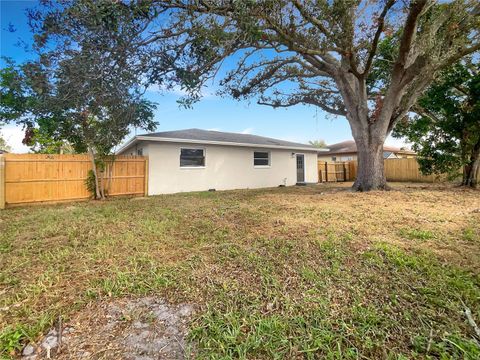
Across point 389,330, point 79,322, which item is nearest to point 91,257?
point 79,322

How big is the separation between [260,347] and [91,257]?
2641 millimetres

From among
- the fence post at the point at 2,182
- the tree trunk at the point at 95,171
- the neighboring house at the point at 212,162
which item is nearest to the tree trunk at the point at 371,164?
the neighboring house at the point at 212,162

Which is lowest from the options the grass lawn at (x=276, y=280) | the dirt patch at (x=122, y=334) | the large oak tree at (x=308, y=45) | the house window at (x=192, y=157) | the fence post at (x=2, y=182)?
the dirt patch at (x=122, y=334)

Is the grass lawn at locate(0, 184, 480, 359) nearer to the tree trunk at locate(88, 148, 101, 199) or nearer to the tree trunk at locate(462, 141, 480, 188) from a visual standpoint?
the tree trunk at locate(88, 148, 101, 199)

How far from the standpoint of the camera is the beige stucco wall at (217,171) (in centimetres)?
1096

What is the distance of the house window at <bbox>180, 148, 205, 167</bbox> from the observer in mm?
11719

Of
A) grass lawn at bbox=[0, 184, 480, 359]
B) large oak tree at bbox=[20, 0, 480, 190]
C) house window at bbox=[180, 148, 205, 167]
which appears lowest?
grass lawn at bbox=[0, 184, 480, 359]

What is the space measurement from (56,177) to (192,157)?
17.9 ft

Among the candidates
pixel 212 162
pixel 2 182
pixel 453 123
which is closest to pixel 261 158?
pixel 212 162

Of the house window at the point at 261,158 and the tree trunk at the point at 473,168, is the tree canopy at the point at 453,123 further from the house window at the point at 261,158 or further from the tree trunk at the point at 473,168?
the house window at the point at 261,158

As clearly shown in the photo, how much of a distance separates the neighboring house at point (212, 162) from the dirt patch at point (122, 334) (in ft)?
29.7

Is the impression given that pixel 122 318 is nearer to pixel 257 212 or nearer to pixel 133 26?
pixel 257 212

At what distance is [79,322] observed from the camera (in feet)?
6.85

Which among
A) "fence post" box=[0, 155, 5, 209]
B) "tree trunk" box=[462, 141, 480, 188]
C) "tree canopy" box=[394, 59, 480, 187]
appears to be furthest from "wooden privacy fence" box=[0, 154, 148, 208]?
→ "tree trunk" box=[462, 141, 480, 188]
